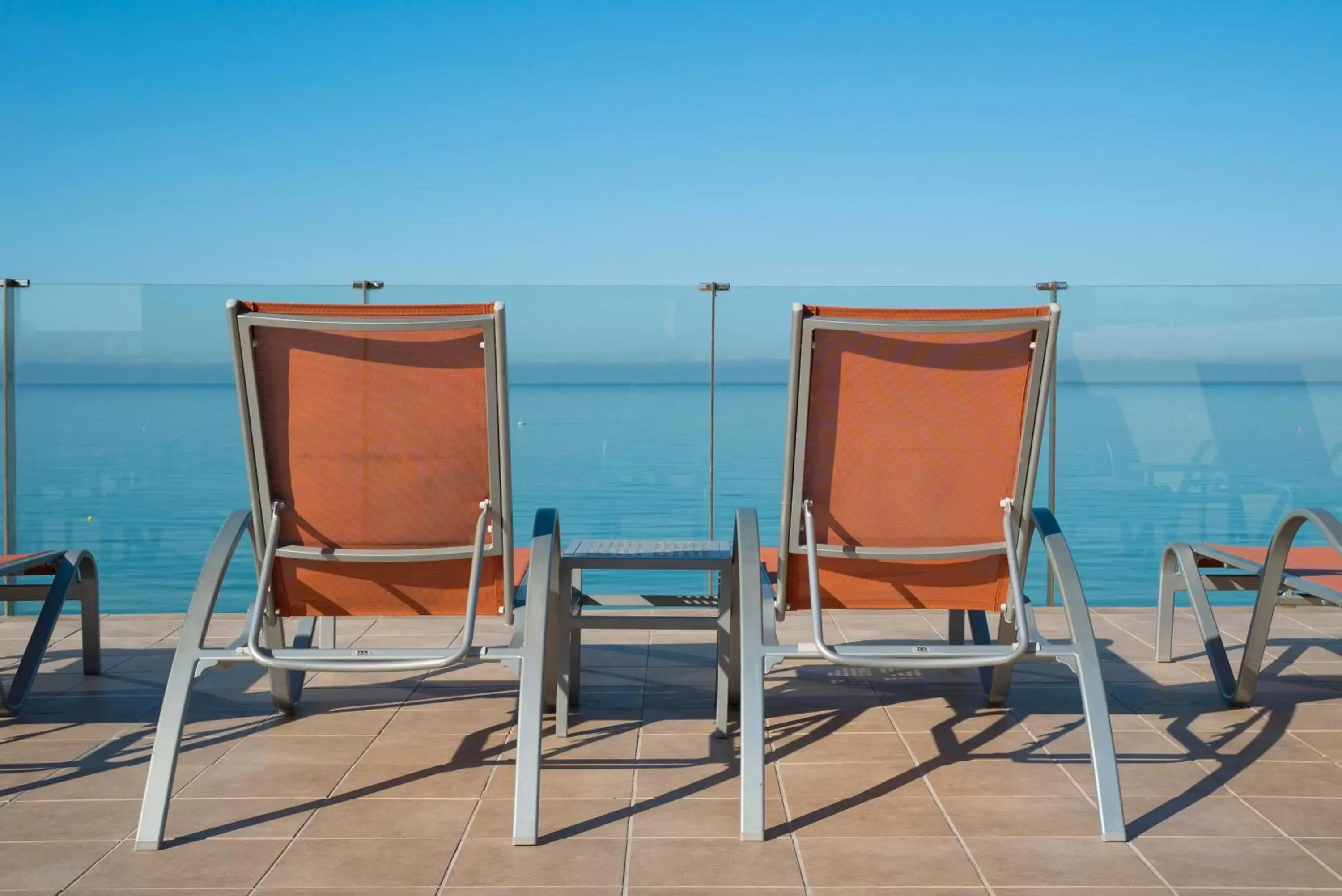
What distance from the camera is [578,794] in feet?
9.21

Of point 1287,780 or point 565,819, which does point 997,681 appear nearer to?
point 1287,780

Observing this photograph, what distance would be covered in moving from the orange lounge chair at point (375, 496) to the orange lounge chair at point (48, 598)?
3.42 ft

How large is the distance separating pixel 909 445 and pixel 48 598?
8.55ft

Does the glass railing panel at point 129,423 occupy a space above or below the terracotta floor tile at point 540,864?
above

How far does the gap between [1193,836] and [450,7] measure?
13.9 m

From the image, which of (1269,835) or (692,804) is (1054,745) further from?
(692,804)

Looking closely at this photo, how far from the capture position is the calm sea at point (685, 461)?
556 cm

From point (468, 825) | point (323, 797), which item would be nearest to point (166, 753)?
point (323, 797)

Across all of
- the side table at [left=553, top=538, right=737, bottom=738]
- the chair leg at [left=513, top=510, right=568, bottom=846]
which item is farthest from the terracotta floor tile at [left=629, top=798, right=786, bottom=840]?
the side table at [left=553, top=538, right=737, bottom=738]

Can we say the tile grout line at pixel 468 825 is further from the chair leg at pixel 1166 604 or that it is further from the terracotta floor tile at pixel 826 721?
the chair leg at pixel 1166 604

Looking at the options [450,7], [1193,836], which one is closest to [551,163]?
[450,7]

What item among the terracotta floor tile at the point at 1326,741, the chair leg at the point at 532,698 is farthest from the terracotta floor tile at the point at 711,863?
the terracotta floor tile at the point at 1326,741

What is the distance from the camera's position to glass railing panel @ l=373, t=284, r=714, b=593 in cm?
543

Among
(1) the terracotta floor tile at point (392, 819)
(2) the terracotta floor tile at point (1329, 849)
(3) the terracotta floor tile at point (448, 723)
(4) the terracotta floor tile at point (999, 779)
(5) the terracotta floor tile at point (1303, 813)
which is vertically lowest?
(3) the terracotta floor tile at point (448, 723)
